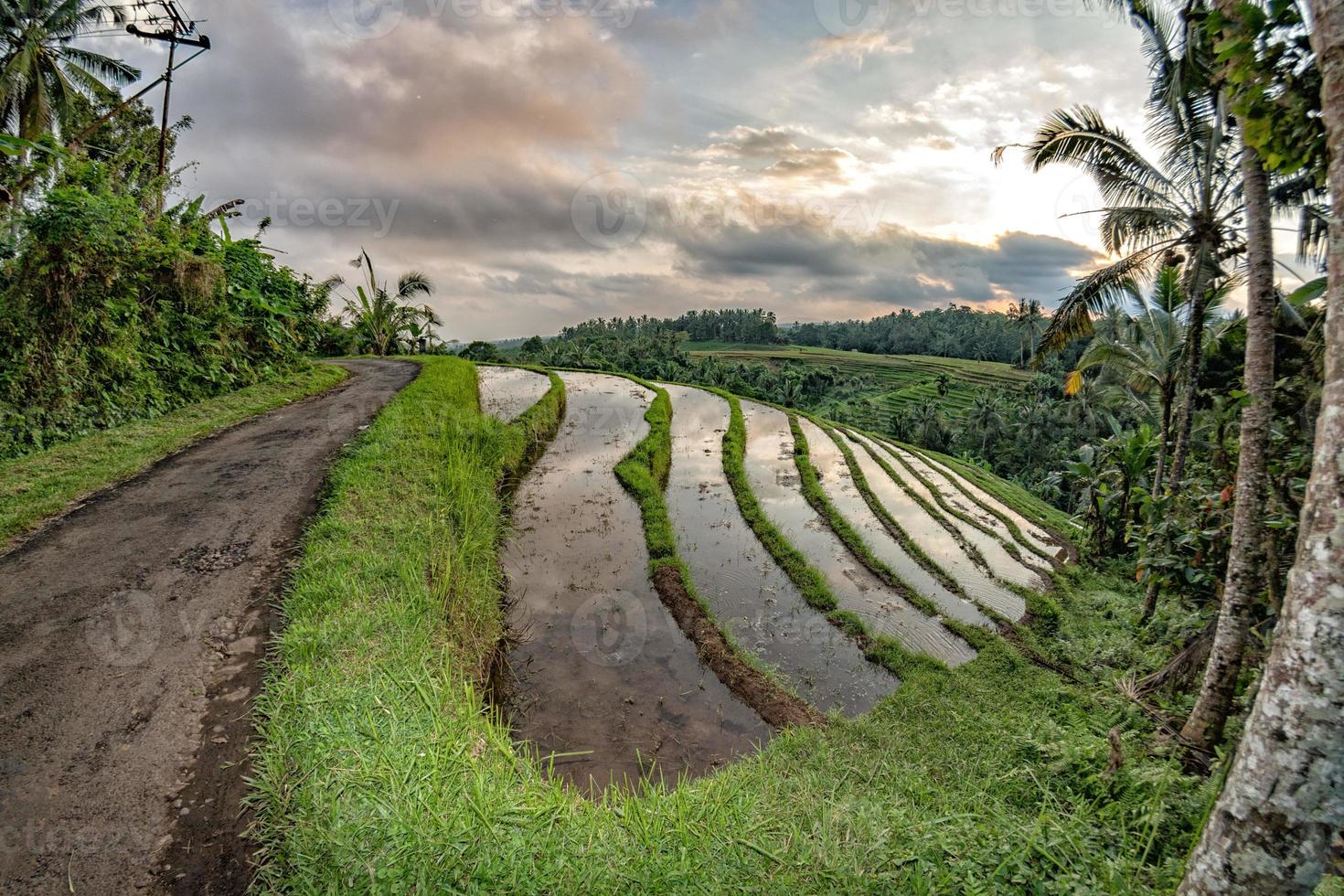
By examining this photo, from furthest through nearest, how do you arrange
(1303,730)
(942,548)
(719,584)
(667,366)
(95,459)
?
(667,366) → (942,548) → (719,584) → (95,459) → (1303,730)

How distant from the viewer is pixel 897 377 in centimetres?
6619

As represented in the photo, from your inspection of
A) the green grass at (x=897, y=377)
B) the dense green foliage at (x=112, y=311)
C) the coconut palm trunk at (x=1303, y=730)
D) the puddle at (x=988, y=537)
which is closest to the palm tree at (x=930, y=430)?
the green grass at (x=897, y=377)

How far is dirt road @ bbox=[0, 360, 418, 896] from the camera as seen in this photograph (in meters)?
2.63

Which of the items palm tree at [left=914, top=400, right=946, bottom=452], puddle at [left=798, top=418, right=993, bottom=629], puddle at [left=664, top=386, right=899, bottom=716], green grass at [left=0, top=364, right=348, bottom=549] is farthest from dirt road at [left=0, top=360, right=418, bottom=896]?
palm tree at [left=914, top=400, right=946, bottom=452]

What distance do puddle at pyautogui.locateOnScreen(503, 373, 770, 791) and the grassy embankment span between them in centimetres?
76

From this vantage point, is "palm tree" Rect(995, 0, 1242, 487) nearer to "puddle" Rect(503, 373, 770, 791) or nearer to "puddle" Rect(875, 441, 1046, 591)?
"puddle" Rect(875, 441, 1046, 591)

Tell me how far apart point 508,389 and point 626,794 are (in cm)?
1867

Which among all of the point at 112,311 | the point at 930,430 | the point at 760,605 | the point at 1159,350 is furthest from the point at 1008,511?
the point at 930,430

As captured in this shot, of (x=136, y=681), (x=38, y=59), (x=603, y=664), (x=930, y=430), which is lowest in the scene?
(x=603, y=664)

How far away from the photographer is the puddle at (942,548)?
31.8 ft

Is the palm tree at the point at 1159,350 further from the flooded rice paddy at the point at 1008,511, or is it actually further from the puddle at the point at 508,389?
the puddle at the point at 508,389

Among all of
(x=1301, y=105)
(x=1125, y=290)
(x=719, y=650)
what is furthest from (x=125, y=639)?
(x=1125, y=290)

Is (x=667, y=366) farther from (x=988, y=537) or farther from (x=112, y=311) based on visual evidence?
(x=112, y=311)

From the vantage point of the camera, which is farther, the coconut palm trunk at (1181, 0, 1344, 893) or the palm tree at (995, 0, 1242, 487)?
the palm tree at (995, 0, 1242, 487)
